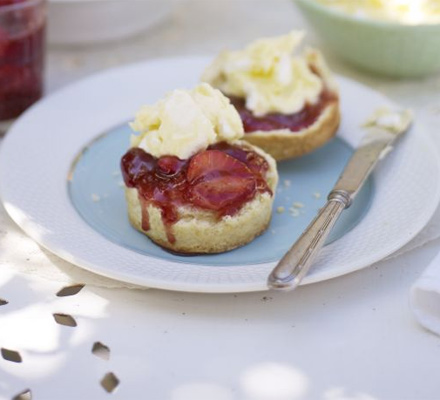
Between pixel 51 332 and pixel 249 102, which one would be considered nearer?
pixel 51 332

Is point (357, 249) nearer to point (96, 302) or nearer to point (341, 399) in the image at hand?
point (341, 399)

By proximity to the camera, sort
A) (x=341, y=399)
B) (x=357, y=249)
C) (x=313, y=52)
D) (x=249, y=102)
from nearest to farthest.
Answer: (x=341, y=399) < (x=357, y=249) < (x=249, y=102) < (x=313, y=52)

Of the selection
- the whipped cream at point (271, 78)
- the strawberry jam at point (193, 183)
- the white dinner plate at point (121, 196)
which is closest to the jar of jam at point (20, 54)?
the white dinner plate at point (121, 196)

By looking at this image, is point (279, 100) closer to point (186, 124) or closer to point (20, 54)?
point (186, 124)

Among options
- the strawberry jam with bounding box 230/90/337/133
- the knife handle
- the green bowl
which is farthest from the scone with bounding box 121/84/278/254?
the green bowl

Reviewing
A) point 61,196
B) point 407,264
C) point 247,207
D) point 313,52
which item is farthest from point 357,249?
point 313,52

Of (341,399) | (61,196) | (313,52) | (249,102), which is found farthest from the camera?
(313,52)

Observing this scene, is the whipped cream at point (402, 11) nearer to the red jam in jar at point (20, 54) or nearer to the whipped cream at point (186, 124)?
the whipped cream at point (186, 124)
